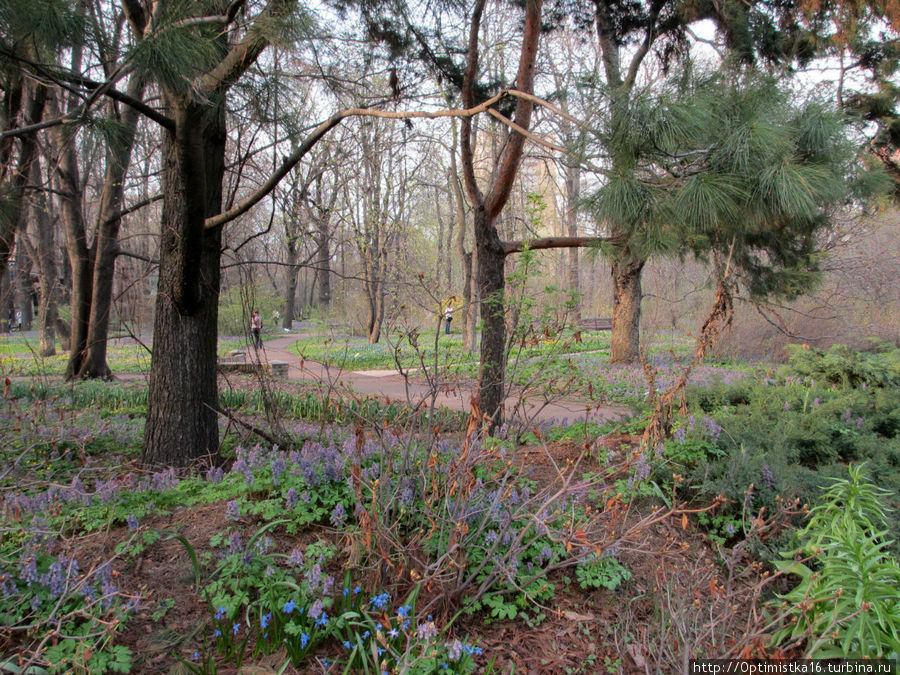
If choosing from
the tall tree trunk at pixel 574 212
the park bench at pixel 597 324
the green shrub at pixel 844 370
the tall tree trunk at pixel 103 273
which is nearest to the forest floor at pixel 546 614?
the tall tree trunk at pixel 574 212

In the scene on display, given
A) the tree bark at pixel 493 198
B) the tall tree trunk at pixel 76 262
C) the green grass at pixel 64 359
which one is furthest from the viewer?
the green grass at pixel 64 359

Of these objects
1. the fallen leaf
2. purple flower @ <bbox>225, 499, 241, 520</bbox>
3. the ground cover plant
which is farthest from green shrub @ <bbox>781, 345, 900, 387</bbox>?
purple flower @ <bbox>225, 499, 241, 520</bbox>

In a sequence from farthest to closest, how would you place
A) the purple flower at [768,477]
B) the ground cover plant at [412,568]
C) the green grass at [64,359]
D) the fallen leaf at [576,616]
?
1. the green grass at [64,359]
2. the purple flower at [768,477]
3. the fallen leaf at [576,616]
4. the ground cover plant at [412,568]

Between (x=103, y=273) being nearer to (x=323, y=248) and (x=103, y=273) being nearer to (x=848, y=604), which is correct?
(x=323, y=248)

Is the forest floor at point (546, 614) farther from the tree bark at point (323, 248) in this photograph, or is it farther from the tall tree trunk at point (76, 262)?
the tall tree trunk at point (76, 262)

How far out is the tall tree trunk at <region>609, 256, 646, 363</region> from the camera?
11.2m

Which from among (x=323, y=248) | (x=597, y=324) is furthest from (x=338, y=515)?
Answer: (x=597, y=324)

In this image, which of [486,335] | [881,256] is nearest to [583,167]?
[486,335]

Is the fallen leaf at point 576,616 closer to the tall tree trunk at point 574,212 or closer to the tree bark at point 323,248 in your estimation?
the tall tree trunk at point 574,212

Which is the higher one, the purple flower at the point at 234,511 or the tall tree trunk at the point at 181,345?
the tall tree trunk at the point at 181,345

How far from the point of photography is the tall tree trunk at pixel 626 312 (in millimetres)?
11188

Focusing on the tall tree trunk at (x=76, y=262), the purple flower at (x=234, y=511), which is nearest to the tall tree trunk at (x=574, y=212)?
the purple flower at (x=234, y=511)

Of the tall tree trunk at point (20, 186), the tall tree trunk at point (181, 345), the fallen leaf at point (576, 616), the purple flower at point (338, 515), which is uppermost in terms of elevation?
the tall tree trunk at point (20, 186)

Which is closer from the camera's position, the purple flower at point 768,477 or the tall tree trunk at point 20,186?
the purple flower at point 768,477
